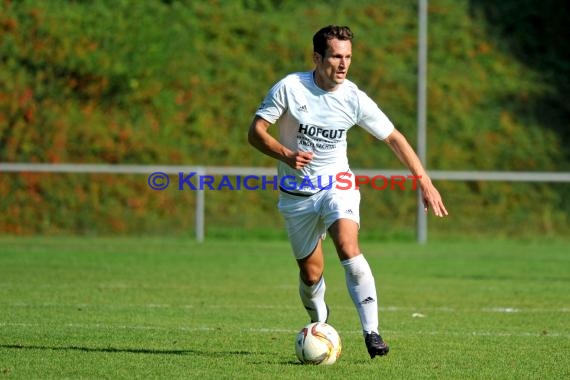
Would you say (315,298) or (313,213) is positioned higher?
(313,213)

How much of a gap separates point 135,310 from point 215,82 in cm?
1667

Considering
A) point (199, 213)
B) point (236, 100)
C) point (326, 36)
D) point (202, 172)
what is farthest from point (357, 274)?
point (236, 100)

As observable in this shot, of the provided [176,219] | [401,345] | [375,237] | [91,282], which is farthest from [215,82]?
[401,345]

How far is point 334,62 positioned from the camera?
8516 mm

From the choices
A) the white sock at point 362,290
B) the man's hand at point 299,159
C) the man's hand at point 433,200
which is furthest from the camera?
the man's hand at point 433,200

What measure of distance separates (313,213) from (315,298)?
821 millimetres

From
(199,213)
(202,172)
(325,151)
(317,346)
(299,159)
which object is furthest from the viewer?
(199,213)

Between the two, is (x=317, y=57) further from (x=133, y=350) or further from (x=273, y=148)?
(x=133, y=350)

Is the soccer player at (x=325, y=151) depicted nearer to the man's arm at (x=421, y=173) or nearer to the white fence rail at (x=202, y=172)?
the man's arm at (x=421, y=173)

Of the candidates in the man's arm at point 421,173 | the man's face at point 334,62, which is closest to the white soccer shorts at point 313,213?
the man's arm at point 421,173

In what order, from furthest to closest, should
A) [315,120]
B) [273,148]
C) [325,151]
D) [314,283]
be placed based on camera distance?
[314,283] < [325,151] < [315,120] < [273,148]

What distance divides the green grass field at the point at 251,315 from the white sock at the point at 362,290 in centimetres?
32

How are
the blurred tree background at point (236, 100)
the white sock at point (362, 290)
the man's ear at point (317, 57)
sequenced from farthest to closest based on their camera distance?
1. the blurred tree background at point (236, 100)
2. the man's ear at point (317, 57)
3. the white sock at point (362, 290)

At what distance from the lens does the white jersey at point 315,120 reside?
8.64 meters
